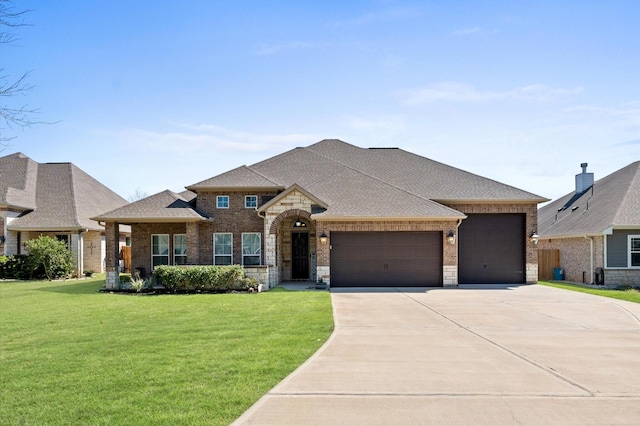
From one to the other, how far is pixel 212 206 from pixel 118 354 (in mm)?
14270

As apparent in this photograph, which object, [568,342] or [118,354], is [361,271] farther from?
[118,354]

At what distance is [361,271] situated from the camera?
1947cm

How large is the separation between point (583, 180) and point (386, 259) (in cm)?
1806

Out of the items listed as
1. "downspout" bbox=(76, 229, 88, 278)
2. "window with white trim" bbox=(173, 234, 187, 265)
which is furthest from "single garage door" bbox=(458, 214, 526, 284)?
"downspout" bbox=(76, 229, 88, 278)

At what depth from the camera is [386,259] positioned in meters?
19.6

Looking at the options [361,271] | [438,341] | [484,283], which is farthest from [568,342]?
[484,283]

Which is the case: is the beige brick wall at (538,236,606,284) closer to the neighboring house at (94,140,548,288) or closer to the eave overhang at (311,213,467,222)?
the neighboring house at (94,140,548,288)

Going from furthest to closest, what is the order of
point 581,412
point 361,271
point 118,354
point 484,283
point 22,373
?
1. point 484,283
2. point 361,271
3. point 118,354
4. point 22,373
5. point 581,412

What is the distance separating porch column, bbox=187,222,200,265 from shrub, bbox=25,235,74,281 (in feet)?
29.6

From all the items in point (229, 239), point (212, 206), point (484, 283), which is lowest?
point (484, 283)

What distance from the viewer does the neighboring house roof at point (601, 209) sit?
2139 cm

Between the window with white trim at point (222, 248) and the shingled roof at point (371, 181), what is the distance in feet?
7.59

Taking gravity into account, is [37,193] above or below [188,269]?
above

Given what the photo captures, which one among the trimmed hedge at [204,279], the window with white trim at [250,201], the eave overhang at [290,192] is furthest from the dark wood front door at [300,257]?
the trimmed hedge at [204,279]
